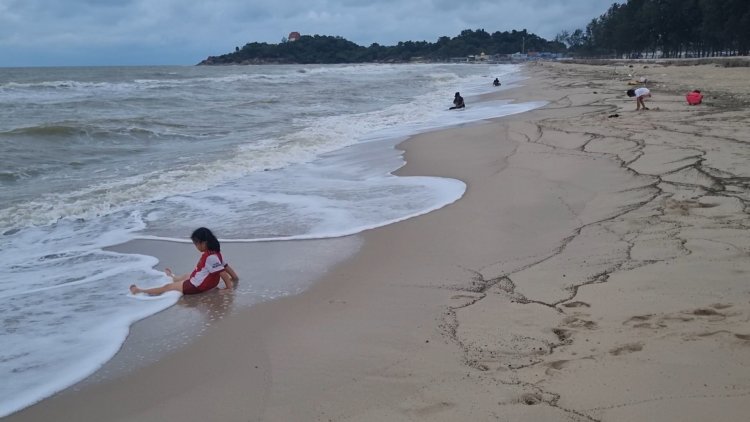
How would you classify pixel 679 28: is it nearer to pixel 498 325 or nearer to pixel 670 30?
pixel 670 30

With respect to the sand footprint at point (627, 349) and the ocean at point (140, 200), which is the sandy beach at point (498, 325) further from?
the ocean at point (140, 200)

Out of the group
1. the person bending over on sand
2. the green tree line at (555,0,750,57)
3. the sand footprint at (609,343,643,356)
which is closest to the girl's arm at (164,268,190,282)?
the person bending over on sand

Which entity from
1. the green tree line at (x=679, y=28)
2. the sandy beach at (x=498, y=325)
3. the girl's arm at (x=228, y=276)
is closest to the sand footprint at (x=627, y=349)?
the sandy beach at (x=498, y=325)

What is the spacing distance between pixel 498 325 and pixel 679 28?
275 feet

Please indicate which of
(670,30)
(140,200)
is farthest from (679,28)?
(140,200)

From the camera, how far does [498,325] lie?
12.1 feet

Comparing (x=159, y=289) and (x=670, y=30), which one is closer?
(x=159, y=289)

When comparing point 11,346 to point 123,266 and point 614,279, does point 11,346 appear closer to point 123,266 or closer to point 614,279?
point 123,266

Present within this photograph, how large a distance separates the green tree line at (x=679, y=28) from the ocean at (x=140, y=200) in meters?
48.1

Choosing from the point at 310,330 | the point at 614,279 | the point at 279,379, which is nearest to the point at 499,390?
the point at 279,379

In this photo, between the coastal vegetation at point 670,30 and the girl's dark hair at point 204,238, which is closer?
the girl's dark hair at point 204,238

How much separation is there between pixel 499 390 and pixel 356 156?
9224 millimetres

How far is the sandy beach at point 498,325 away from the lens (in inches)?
111

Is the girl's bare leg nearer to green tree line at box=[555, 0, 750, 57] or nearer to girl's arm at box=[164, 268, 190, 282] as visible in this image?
girl's arm at box=[164, 268, 190, 282]
